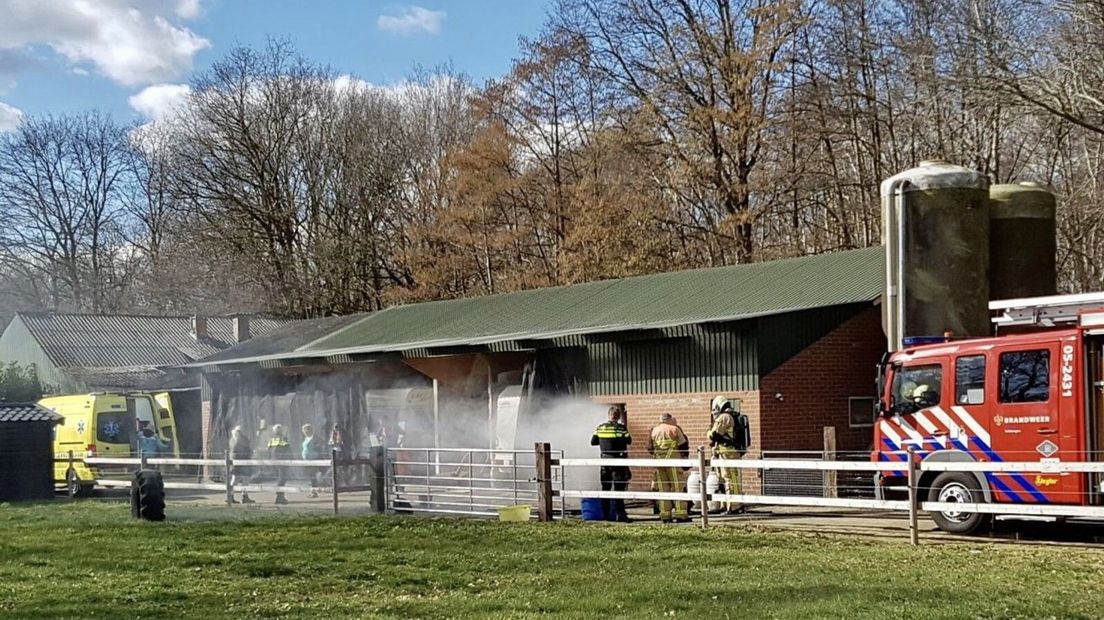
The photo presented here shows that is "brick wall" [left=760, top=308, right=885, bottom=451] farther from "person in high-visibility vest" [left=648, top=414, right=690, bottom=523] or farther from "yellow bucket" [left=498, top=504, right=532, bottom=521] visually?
"yellow bucket" [left=498, top=504, right=532, bottom=521]

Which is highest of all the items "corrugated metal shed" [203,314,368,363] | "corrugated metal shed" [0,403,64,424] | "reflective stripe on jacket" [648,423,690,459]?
"corrugated metal shed" [203,314,368,363]

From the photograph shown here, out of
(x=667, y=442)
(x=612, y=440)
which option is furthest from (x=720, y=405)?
(x=612, y=440)

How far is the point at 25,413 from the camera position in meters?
27.2

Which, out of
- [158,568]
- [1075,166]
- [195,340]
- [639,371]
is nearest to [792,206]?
[1075,166]

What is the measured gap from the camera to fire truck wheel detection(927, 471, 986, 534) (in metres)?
15.3

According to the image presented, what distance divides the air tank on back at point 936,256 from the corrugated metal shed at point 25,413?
57.1ft

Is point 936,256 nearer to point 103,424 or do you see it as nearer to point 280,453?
point 280,453

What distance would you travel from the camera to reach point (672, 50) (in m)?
40.4

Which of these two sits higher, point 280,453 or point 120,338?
point 120,338

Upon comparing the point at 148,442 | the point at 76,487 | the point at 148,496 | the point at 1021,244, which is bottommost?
the point at 76,487

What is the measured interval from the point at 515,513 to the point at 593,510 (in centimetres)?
113

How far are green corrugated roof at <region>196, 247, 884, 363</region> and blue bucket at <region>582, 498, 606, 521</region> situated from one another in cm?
498

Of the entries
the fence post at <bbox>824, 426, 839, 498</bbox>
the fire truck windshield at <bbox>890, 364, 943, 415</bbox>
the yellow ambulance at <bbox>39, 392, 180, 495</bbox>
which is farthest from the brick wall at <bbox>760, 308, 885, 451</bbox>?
the yellow ambulance at <bbox>39, 392, 180, 495</bbox>

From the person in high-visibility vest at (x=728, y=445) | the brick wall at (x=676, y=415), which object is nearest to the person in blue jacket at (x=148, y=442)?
the brick wall at (x=676, y=415)
